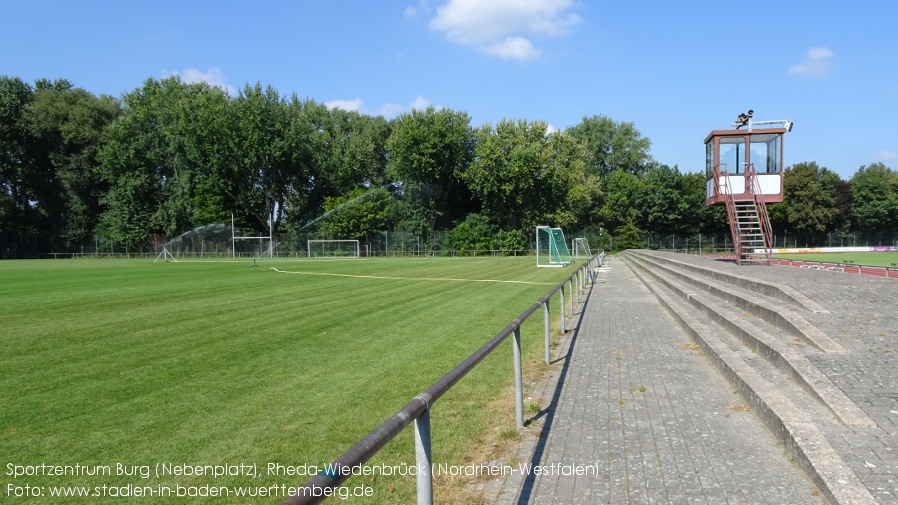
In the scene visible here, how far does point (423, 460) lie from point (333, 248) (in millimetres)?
62708

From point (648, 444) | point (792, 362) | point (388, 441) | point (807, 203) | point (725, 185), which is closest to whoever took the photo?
point (388, 441)

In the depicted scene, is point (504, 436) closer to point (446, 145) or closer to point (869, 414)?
point (869, 414)

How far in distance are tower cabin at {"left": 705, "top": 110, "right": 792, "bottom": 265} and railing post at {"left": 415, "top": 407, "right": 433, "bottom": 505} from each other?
68.3 feet

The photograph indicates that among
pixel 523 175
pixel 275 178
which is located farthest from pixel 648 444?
pixel 275 178

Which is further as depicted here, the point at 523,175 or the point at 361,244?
the point at 361,244

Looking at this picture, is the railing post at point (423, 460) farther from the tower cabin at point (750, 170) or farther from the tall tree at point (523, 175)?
the tall tree at point (523, 175)

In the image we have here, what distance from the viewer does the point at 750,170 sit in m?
21.5

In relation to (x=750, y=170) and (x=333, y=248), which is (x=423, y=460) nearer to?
(x=750, y=170)

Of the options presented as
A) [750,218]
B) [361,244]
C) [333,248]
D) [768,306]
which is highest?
[750,218]

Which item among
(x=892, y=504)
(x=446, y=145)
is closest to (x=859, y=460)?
(x=892, y=504)

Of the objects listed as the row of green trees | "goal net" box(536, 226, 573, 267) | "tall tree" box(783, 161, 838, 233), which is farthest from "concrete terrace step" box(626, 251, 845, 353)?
"tall tree" box(783, 161, 838, 233)

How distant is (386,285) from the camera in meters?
21.7

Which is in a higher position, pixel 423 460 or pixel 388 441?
pixel 388 441

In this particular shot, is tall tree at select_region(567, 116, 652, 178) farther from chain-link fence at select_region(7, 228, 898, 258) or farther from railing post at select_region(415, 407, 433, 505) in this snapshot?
railing post at select_region(415, 407, 433, 505)
